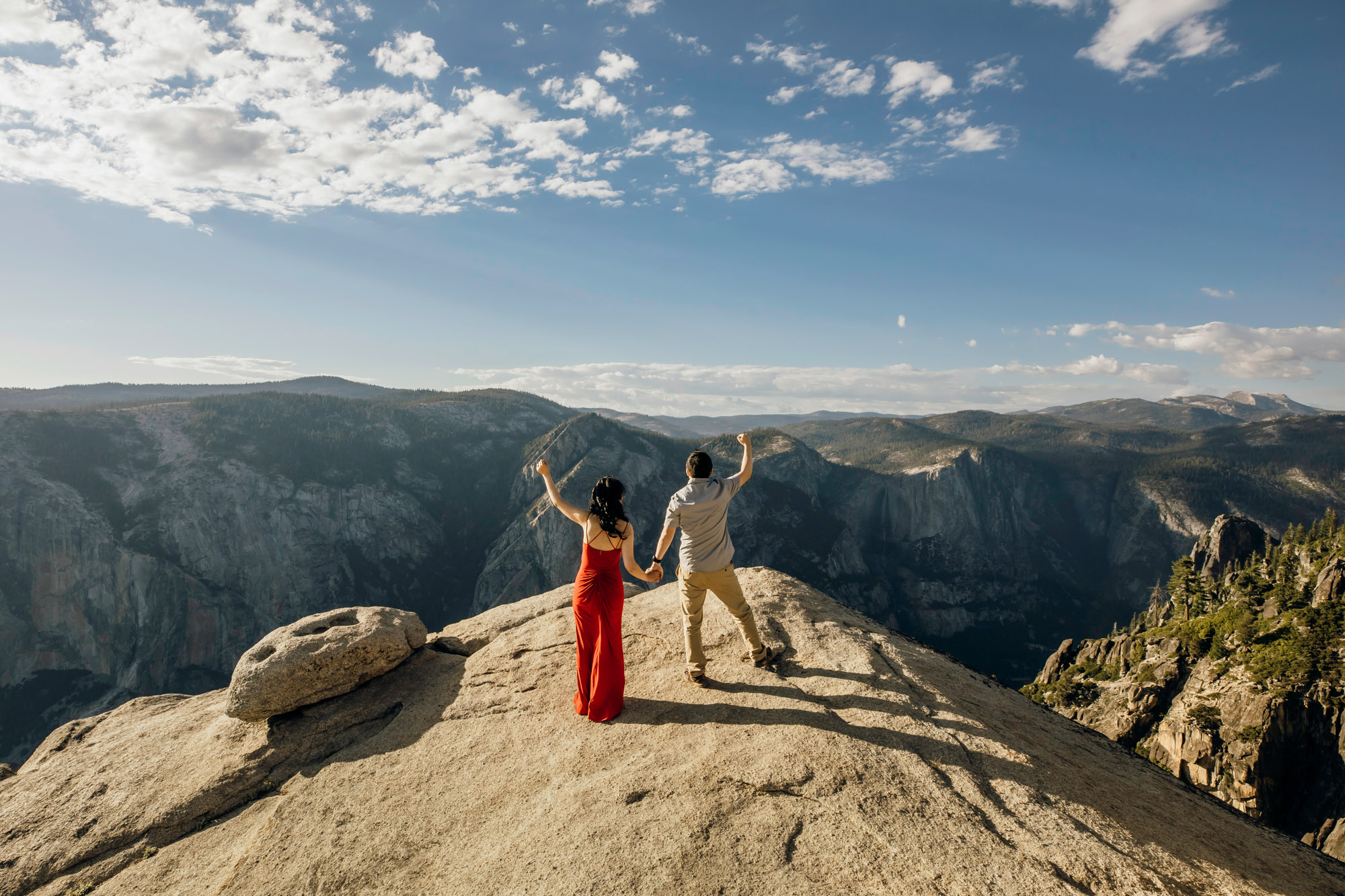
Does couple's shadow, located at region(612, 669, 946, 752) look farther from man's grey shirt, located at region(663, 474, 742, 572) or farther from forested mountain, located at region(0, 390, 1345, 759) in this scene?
forested mountain, located at region(0, 390, 1345, 759)

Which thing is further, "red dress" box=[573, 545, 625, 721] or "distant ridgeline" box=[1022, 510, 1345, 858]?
"distant ridgeline" box=[1022, 510, 1345, 858]

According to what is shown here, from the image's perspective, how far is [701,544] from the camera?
985 cm

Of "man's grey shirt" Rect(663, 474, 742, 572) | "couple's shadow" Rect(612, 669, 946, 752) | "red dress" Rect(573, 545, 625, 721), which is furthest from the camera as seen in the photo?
"red dress" Rect(573, 545, 625, 721)

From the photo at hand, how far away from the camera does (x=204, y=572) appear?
12044 centimetres

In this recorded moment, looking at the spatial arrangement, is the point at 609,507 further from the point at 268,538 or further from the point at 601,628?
the point at 268,538

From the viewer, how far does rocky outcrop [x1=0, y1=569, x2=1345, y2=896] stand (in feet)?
21.7

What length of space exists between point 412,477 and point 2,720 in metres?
94.9

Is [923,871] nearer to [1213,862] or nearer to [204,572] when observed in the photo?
[1213,862]

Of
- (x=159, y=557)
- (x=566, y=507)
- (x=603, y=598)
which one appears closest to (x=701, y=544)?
(x=603, y=598)

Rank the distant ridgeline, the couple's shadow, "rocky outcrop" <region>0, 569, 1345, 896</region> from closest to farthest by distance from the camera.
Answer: "rocky outcrop" <region>0, 569, 1345, 896</region>
the couple's shadow
the distant ridgeline

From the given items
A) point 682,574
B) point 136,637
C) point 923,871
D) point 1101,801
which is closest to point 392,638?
point 682,574

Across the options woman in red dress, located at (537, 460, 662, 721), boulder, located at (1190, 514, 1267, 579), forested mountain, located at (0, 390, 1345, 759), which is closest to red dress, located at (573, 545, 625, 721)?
woman in red dress, located at (537, 460, 662, 721)

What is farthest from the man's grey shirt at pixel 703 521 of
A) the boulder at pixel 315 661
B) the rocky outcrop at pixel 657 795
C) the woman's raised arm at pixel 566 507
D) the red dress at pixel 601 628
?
the boulder at pixel 315 661

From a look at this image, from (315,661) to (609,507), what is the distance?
27.6ft
